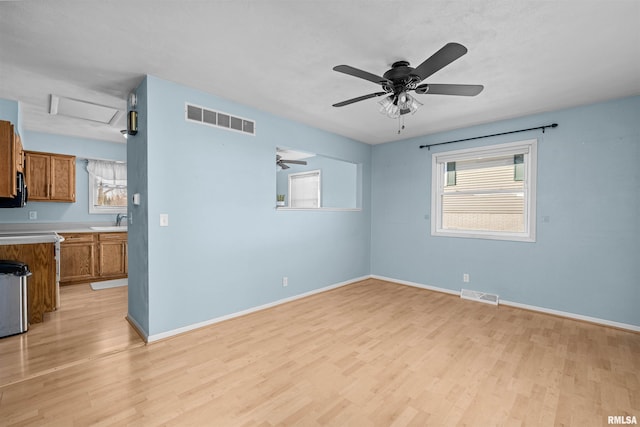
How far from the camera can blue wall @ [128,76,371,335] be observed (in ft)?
Answer: 9.62

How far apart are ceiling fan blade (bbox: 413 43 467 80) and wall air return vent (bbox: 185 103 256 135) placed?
2.20 meters

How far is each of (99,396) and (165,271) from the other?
1.18m

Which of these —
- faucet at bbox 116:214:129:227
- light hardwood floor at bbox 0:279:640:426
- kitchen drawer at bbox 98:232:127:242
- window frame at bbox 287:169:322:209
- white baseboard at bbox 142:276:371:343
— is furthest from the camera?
window frame at bbox 287:169:322:209

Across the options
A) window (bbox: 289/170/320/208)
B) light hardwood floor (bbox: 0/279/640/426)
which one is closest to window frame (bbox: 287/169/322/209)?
window (bbox: 289/170/320/208)

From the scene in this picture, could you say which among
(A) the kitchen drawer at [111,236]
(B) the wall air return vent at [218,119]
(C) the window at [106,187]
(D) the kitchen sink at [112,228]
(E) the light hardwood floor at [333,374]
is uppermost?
(B) the wall air return vent at [218,119]

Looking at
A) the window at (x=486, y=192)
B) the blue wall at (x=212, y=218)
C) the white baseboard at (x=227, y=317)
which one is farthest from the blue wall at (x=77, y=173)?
the window at (x=486, y=192)

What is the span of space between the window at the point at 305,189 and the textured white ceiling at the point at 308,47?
3.48m

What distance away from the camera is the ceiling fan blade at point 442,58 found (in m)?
1.76

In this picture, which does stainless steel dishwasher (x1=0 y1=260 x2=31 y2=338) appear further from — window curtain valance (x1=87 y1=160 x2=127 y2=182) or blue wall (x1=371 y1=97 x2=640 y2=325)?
blue wall (x1=371 y1=97 x2=640 y2=325)

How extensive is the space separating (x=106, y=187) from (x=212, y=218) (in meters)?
3.87

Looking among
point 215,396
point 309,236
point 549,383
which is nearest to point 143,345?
point 215,396

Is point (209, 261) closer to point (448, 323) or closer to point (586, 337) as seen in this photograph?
point (448, 323)

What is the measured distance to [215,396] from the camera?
205cm

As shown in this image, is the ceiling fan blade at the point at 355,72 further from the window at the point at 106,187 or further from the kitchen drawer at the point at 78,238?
the window at the point at 106,187
